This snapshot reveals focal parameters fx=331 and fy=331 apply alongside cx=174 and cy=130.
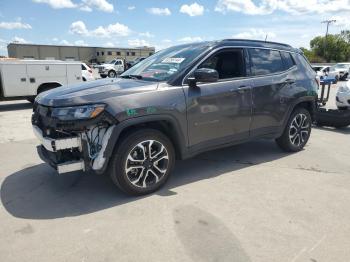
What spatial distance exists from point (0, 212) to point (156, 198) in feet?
5.54

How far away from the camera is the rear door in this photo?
484cm

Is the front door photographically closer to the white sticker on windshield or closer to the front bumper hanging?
the white sticker on windshield

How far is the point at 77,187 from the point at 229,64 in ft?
8.72

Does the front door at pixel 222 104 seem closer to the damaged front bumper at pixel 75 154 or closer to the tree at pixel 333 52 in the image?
the damaged front bumper at pixel 75 154

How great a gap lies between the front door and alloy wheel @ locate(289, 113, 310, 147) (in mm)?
1151

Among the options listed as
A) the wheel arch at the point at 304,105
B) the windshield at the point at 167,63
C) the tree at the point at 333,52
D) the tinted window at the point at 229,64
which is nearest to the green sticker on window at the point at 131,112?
the windshield at the point at 167,63

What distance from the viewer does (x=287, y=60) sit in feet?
17.9

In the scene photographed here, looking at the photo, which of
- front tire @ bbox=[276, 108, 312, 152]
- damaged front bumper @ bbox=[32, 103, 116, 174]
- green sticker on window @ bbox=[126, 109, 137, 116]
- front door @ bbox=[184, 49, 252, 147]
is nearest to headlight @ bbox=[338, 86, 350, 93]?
front tire @ bbox=[276, 108, 312, 152]

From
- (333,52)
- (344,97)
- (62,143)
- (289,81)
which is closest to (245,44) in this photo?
(289,81)

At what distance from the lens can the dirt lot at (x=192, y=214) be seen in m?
2.85

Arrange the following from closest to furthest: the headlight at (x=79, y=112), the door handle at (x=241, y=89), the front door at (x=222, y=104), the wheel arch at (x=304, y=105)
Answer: the headlight at (x=79, y=112)
the front door at (x=222, y=104)
the door handle at (x=241, y=89)
the wheel arch at (x=304, y=105)

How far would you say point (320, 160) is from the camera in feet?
17.4

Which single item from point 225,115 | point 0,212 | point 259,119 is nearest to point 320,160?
point 259,119

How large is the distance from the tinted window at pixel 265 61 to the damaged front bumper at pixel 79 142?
2.48m
